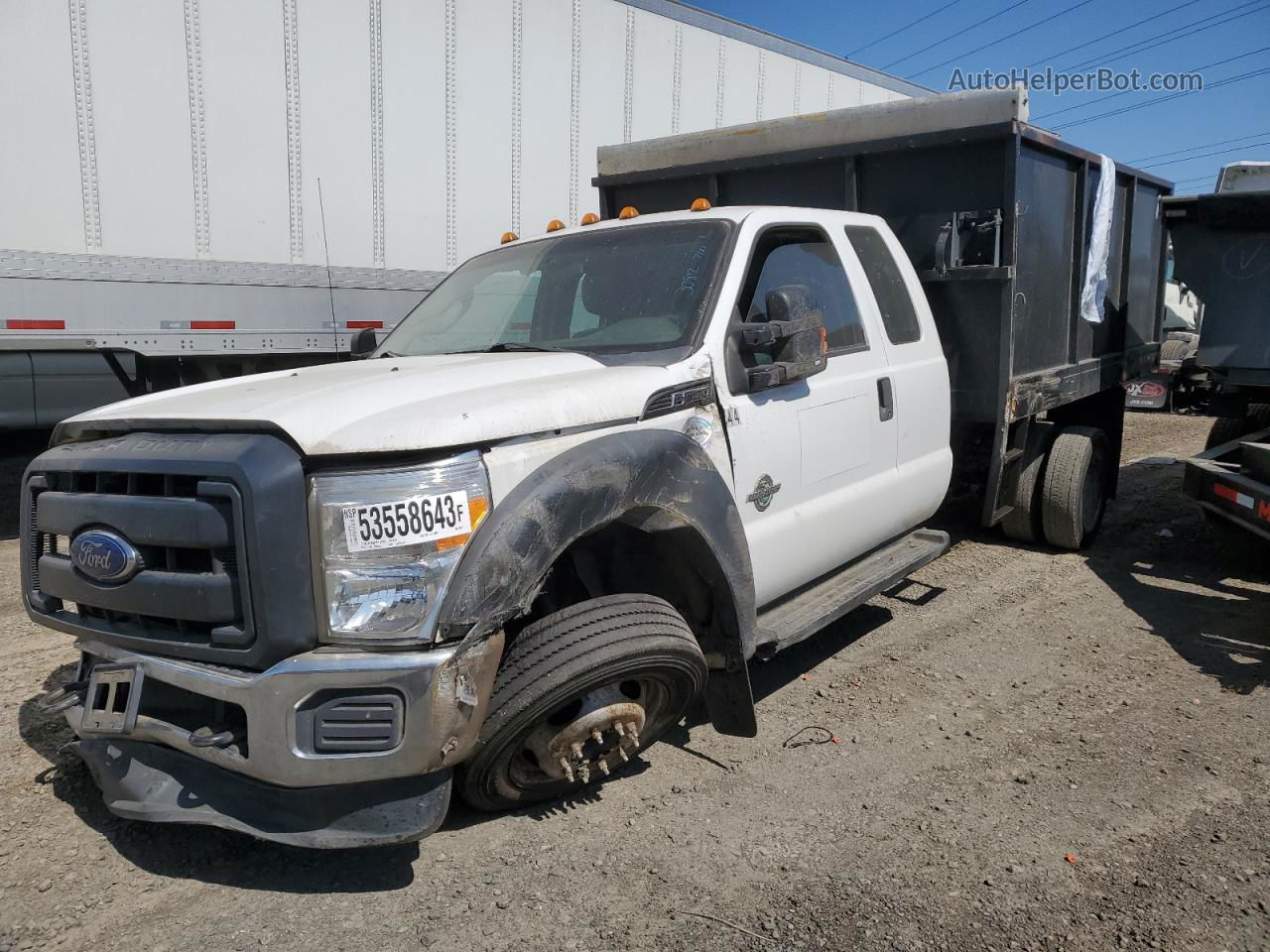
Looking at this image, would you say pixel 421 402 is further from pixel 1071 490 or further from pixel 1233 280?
pixel 1233 280

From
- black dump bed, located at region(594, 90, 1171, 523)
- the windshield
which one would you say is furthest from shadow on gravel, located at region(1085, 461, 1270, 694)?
the windshield

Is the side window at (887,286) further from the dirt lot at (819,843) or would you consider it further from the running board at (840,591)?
the dirt lot at (819,843)

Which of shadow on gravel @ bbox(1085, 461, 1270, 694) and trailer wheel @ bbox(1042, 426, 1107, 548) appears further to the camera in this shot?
trailer wheel @ bbox(1042, 426, 1107, 548)

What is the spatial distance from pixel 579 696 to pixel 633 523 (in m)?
0.56

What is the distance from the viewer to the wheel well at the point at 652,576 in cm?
328

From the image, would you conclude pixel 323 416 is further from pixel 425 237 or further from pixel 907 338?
pixel 425 237

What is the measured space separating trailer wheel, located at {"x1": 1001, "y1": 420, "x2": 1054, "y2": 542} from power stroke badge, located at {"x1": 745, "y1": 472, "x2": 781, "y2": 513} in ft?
10.3

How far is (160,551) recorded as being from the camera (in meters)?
2.70

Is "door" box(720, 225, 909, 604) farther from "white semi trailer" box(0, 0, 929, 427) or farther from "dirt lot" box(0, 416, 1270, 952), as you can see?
"white semi trailer" box(0, 0, 929, 427)

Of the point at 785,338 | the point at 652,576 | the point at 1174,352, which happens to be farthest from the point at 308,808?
the point at 1174,352

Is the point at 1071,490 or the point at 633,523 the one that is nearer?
the point at 633,523

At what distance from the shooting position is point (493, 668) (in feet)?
8.62

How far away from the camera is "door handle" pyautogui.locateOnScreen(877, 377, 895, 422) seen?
4.45 metres

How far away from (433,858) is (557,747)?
50 centimetres
